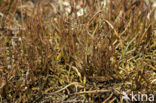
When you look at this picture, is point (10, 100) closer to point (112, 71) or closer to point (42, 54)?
point (42, 54)

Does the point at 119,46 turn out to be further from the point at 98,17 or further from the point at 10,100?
the point at 10,100

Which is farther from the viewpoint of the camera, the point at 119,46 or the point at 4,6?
the point at 4,6

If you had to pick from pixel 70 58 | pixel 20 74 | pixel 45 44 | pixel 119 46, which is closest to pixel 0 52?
pixel 20 74

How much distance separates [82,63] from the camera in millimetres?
1927

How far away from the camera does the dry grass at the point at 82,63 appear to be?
179cm

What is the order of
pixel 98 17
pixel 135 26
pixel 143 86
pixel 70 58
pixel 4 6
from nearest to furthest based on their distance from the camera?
pixel 143 86
pixel 98 17
pixel 70 58
pixel 135 26
pixel 4 6

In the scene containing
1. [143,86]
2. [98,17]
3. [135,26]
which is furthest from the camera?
[135,26]

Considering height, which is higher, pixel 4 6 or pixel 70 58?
pixel 4 6

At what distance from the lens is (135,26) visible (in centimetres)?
216

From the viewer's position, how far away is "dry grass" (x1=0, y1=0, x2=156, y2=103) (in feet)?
5.86

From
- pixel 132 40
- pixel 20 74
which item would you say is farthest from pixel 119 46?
pixel 20 74

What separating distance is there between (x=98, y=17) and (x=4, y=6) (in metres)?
1.39

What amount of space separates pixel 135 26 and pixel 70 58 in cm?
68

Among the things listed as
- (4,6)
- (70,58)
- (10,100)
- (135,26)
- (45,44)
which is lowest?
(10,100)
